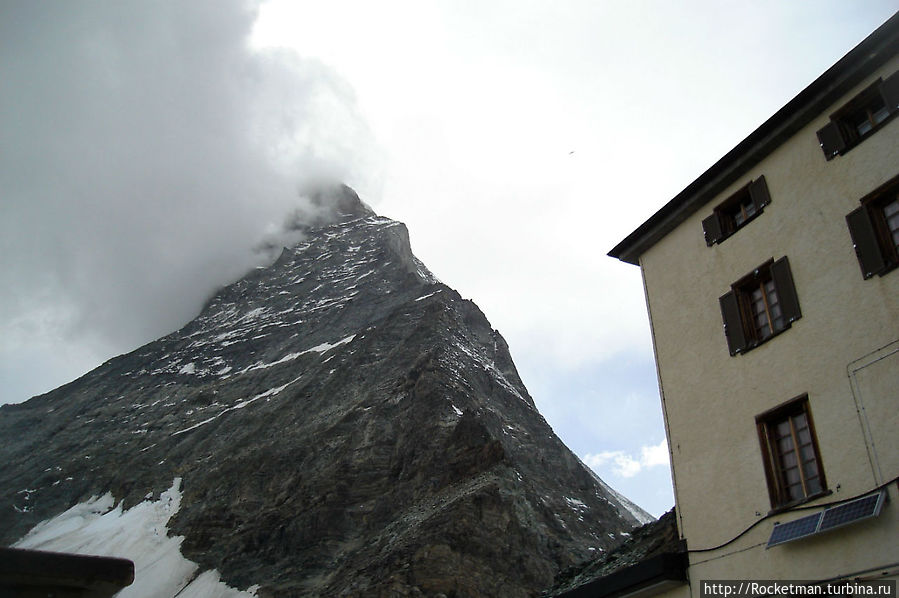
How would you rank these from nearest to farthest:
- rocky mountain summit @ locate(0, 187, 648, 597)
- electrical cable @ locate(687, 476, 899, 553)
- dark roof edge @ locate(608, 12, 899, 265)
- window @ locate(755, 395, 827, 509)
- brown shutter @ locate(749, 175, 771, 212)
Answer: electrical cable @ locate(687, 476, 899, 553) < window @ locate(755, 395, 827, 509) < dark roof edge @ locate(608, 12, 899, 265) < brown shutter @ locate(749, 175, 771, 212) < rocky mountain summit @ locate(0, 187, 648, 597)

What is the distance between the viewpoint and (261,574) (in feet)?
174

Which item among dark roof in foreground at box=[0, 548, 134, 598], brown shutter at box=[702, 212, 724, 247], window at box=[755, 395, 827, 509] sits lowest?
dark roof in foreground at box=[0, 548, 134, 598]

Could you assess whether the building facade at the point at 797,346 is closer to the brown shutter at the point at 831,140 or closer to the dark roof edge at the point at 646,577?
the brown shutter at the point at 831,140

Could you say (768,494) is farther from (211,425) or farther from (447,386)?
(211,425)

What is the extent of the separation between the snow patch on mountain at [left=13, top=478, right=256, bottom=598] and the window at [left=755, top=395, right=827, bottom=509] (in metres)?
44.8

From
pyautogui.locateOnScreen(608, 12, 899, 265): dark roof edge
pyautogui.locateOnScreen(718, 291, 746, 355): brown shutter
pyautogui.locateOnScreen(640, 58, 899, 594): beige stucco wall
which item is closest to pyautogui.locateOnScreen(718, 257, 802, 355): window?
pyautogui.locateOnScreen(718, 291, 746, 355): brown shutter

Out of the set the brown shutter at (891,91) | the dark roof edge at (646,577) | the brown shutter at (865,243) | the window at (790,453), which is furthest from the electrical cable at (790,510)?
the brown shutter at (891,91)

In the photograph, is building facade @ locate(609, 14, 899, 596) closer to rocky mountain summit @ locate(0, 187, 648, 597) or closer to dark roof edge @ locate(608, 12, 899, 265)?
dark roof edge @ locate(608, 12, 899, 265)

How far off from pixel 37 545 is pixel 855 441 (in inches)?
2995

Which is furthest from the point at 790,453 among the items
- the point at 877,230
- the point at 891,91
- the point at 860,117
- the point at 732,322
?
the point at 891,91

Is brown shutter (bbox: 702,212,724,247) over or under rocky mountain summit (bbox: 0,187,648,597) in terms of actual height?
under

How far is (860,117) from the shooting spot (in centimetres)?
1230

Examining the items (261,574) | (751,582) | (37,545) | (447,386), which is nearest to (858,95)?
(751,582)

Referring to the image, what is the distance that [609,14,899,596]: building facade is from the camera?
404 inches
